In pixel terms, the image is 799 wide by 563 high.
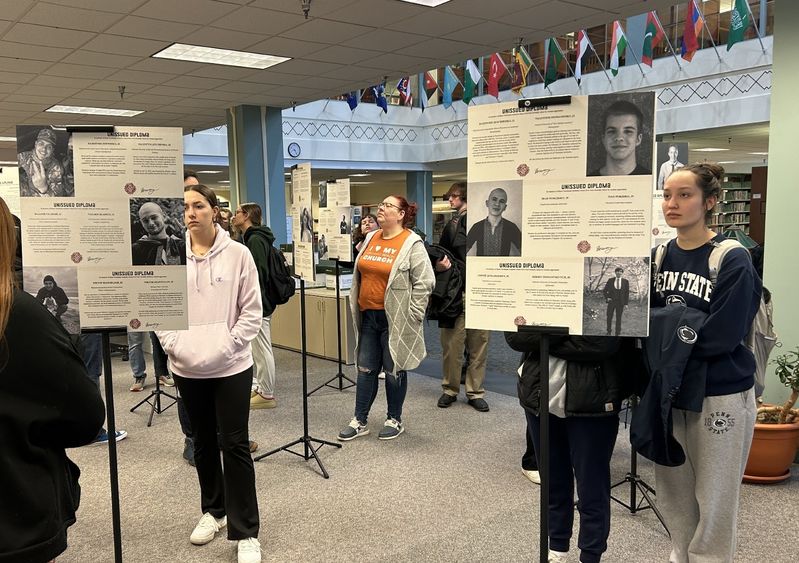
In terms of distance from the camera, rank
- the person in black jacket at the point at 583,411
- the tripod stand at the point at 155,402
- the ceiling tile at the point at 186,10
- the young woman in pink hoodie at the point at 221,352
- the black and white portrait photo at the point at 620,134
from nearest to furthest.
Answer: the black and white portrait photo at the point at 620,134, the person in black jacket at the point at 583,411, the young woman in pink hoodie at the point at 221,352, the ceiling tile at the point at 186,10, the tripod stand at the point at 155,402

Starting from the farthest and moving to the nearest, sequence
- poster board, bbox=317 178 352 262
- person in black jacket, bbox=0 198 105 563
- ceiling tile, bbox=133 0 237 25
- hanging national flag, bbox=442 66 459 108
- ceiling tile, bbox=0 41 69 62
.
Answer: hanging national flag, bbox=442 66 459 108, ceiling tile, bbox=0 41 69 62, poster board, bbox=317 178 352 262, ceiling tile, bbox=133 0 237 25, person in black jacket, bbox=0 198 105 563

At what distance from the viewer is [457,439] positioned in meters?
4.23

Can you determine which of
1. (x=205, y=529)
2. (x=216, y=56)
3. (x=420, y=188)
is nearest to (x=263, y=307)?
(x=205, y=529)

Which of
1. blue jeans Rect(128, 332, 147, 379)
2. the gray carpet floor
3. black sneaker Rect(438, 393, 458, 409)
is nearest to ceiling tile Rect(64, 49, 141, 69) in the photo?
blue jeans Rect(128, 332, 147, 379)

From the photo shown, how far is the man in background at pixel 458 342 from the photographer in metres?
4.93

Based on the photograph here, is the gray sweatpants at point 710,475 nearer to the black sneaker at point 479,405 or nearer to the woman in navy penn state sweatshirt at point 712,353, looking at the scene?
the woman in navy penn state sweatshirt at point 712,353

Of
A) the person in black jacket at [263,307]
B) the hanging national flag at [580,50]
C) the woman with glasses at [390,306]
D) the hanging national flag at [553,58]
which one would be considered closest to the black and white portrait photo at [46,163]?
the woman with glasses at [390,306]

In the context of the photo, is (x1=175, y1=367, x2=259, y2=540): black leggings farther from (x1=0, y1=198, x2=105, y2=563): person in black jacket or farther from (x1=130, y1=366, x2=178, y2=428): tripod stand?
(x1=130, y1=366, x2=178, y2=428): tripod stand

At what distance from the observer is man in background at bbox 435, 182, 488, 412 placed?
4.93m

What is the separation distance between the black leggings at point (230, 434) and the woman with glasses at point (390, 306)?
4.93 feet

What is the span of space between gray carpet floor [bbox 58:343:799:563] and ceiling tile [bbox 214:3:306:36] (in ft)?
10.2

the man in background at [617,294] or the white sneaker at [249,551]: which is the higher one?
the man in background at [617,294]

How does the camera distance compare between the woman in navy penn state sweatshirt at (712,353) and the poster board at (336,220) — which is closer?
the woman in navy penn state sweatshirt at (712,353)

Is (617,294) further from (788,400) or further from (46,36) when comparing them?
(46,36)
